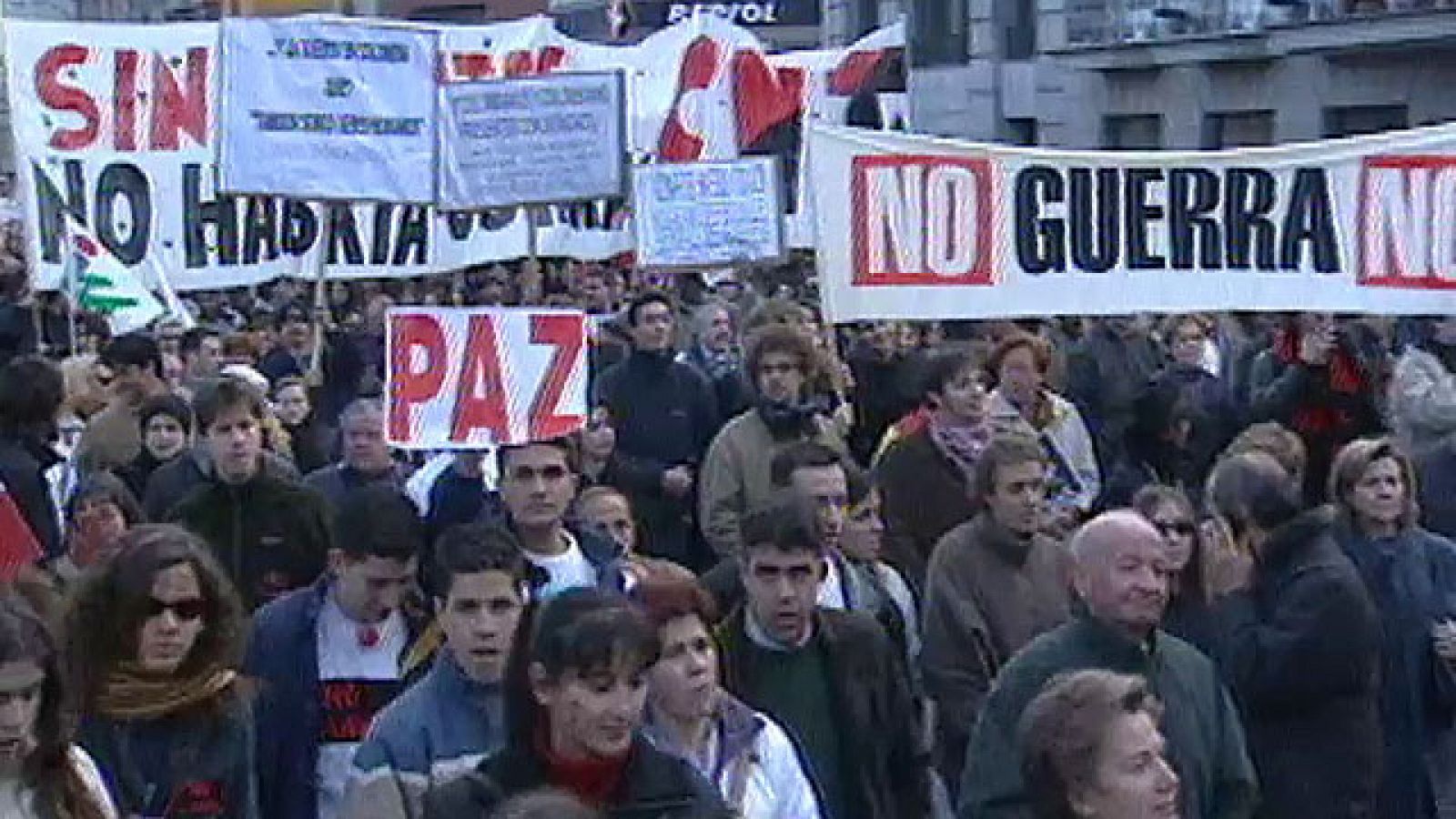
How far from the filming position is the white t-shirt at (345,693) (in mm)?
7219

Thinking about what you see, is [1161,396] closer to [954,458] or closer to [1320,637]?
[954,458]

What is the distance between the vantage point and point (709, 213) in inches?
727

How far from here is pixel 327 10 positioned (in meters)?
68.8

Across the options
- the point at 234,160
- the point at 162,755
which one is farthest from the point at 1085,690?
the point at 234,160

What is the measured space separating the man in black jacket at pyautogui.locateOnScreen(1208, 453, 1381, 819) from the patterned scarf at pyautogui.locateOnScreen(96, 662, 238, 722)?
2.78 meters

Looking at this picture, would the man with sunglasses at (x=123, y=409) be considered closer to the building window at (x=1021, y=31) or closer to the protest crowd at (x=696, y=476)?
the protest crowd at (x=696, y=476)

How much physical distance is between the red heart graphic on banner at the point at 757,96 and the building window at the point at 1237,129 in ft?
51.0

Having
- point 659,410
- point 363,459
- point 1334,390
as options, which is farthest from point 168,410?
point 1334,390

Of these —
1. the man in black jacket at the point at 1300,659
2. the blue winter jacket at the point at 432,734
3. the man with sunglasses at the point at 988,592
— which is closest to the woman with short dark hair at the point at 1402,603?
the man in black jacket at the point at 1300,659

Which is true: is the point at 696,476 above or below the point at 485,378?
below

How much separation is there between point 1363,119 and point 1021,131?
25.8 feet

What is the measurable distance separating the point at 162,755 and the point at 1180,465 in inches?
245

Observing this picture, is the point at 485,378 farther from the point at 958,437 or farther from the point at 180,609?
the point at 180,609

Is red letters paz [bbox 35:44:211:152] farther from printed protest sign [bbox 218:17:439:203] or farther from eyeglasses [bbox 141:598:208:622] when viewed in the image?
eyeglasses [bbox 141:598:208:622]
